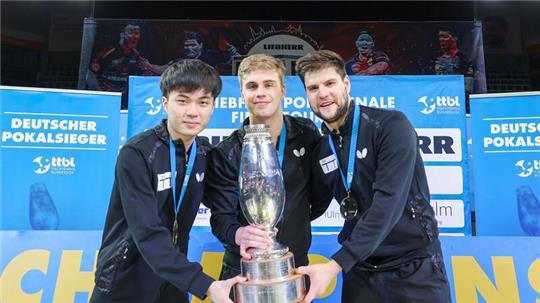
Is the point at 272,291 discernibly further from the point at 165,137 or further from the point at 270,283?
the point at 165,137

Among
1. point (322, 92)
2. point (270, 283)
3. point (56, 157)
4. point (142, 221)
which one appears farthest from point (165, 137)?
point (56, 157)

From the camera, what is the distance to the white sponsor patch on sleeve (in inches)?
66.6

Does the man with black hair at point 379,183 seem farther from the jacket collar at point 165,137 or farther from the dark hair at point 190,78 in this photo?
the jacket collar at point 165,137

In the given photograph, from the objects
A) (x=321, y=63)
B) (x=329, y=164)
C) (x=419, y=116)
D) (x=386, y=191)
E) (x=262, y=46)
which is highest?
(x=262, y=46)

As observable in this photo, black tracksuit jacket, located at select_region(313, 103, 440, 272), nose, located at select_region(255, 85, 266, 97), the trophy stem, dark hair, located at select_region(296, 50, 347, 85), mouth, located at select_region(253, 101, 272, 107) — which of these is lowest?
the trophy stem

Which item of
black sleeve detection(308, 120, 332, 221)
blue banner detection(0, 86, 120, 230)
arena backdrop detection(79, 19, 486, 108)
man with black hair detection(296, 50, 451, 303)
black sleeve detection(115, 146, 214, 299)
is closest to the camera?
black sleeve detection(115, 146, 214, 299)

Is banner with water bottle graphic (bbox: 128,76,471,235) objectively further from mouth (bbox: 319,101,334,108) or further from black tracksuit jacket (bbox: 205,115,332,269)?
mouth (bbox: 319,101,334,108)

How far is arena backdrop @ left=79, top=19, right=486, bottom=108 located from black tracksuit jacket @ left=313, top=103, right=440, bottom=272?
4306mm

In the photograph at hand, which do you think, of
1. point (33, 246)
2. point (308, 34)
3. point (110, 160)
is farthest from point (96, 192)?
point (308, 34)

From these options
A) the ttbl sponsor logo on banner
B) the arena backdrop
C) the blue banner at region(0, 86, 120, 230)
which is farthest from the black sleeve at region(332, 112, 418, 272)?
the arena backdrop

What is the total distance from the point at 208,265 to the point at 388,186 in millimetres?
1539

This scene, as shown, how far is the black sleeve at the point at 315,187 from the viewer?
5.92 feet

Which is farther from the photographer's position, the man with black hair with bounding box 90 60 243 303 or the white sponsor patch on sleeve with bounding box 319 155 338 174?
the white sponsor patch on sleeve with bounding box 319 155 338 174

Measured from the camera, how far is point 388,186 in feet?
4.68
